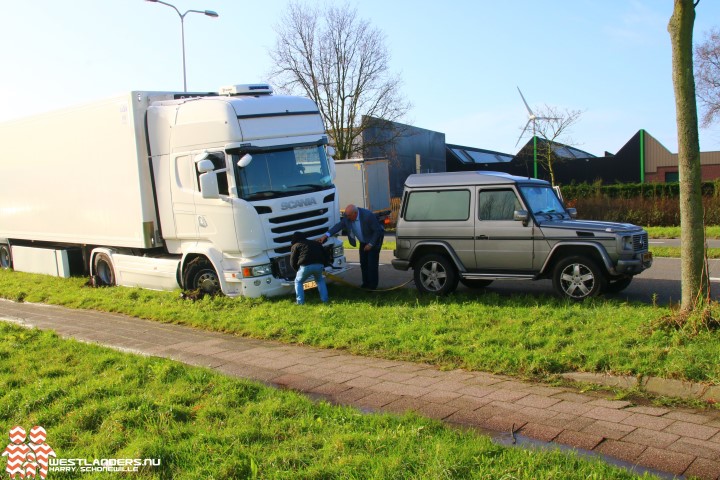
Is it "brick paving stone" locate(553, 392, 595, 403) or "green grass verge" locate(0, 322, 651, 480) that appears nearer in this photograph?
"green grass verge" locate(0, 322, 651, 480)

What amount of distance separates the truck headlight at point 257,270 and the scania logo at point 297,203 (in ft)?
3.43

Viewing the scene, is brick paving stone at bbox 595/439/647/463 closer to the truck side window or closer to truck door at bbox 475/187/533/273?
truck door at bbox 475/187/533/273

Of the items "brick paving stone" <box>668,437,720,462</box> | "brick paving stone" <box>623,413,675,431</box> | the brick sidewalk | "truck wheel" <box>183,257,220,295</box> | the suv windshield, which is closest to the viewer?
"brick paving stone" <box>668,437,720,462</box>

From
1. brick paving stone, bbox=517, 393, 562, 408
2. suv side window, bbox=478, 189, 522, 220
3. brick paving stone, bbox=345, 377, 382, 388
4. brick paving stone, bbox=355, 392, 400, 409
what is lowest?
brick paving stone, bbox=517, 393, 562, 408

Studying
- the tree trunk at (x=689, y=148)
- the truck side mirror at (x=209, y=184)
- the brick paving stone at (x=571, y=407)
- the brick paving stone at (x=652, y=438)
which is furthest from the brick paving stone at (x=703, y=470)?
the truck side mirror at (x=209, y=184)

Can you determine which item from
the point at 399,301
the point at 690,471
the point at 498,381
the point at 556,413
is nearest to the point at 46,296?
the point at 399,301

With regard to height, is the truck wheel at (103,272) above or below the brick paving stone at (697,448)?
above

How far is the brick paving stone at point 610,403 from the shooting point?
5671mm

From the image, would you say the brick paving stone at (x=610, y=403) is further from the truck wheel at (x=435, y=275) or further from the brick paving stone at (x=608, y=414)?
the truck wheel at (x=435, y=275)

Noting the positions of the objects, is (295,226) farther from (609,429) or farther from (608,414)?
(609,429)

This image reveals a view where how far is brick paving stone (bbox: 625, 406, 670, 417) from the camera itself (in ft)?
17.9

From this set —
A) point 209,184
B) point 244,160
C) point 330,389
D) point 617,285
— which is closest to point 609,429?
point 330,389

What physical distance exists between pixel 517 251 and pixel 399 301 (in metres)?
2.04

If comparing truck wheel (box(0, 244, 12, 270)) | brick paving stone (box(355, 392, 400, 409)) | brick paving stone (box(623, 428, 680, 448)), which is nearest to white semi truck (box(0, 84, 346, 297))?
truck wheel (box(0, 244, 12, 270))
